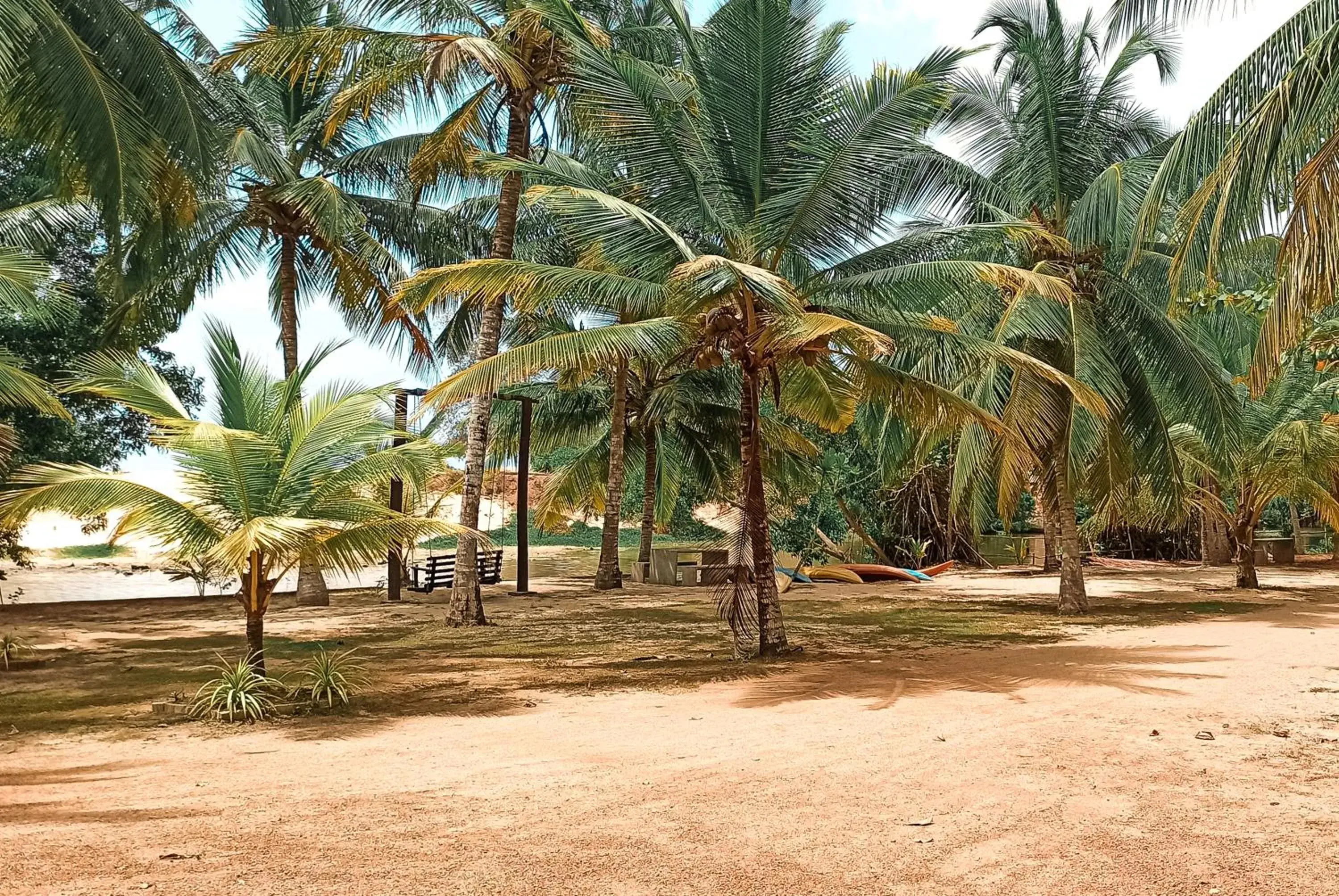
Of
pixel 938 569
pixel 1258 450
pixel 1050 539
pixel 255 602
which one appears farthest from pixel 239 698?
pixel 1050 539

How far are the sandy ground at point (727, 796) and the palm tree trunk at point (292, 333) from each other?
9.86 m

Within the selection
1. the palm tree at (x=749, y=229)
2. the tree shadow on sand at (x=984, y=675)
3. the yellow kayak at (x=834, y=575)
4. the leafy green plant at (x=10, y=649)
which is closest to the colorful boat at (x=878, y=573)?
the yellow kayak at (x=834, y=575)

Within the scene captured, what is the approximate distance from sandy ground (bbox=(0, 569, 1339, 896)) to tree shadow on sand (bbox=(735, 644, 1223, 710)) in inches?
3.5

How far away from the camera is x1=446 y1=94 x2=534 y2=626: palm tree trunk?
13.2 meters

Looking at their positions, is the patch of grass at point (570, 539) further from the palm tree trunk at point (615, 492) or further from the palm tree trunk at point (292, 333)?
the palm tree trunk at point (292, 333)

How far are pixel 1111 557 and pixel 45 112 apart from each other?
27.4 meters

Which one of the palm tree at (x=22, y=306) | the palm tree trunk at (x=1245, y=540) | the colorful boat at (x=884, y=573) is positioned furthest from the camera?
the colorful boat at (x=884, y=573)

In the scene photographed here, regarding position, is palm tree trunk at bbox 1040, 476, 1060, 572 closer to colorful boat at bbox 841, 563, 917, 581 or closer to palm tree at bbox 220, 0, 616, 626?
colorful boat at bbox 841, 563, 917, 581

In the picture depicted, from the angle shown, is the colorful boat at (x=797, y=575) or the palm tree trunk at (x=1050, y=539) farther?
the palm tree trunk at (x=1050, y=539)

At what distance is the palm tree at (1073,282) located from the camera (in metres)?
13.5

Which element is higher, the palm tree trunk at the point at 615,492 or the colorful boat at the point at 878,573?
the palm tree trunk at the point at 615,492

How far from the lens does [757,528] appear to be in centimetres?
980

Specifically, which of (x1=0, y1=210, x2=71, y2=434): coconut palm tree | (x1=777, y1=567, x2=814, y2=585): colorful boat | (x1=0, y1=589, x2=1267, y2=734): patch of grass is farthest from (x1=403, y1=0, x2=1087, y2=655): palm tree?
(x1=777, y1=567, x2=814, y2=585): colorful boat

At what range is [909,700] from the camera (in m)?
7.55
